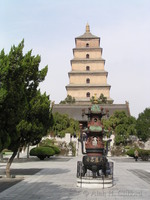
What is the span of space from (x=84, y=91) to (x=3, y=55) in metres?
51.2

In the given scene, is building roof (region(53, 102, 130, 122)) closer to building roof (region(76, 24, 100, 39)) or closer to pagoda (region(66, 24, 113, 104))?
pagoda (region(66, 24, 113, 104))

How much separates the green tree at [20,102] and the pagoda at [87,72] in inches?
1680

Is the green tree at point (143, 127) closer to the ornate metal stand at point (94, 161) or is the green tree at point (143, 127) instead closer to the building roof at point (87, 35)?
the building roof at point (87, 35)

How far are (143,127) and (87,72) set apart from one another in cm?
1943

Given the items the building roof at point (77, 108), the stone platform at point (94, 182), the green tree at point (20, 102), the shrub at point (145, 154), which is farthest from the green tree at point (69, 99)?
the stone platform at point (94, 182)

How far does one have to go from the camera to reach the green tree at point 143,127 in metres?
44.9

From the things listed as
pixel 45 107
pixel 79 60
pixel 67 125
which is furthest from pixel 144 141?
pixel 45 107

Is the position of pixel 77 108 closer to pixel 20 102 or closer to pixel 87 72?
pixel 87 72

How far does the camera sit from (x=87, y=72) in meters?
60.3

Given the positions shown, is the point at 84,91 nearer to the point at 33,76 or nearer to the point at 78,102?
the point at 78,102

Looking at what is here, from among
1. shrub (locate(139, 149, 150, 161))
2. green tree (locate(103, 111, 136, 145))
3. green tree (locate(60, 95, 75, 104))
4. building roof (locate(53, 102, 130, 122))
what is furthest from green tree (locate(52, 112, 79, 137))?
shrub (locate(139, 149, 150, 161))

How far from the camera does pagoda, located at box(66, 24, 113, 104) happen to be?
2359 inches

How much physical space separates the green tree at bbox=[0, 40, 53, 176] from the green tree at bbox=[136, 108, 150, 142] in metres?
29.8

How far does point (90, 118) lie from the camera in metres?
14.1
